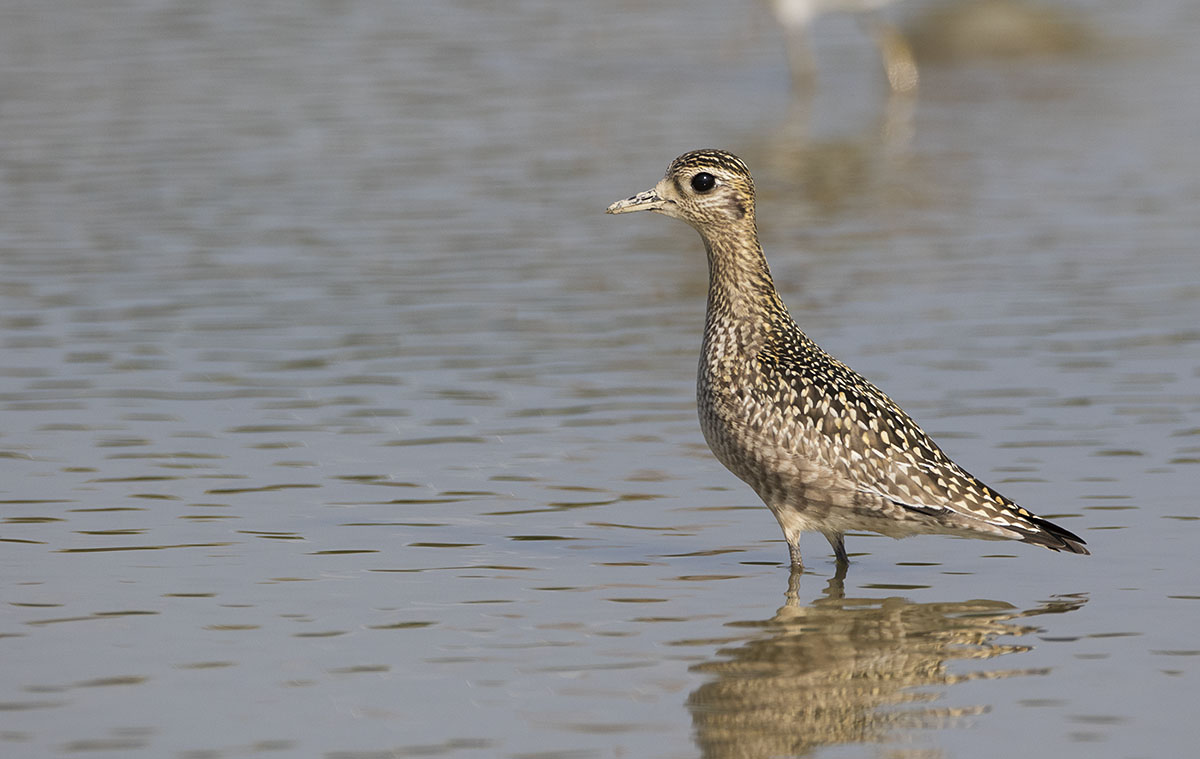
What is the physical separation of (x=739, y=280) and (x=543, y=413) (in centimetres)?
287

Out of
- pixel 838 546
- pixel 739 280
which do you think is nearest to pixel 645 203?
pixel 739 280

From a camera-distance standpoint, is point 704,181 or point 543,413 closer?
point 704,181

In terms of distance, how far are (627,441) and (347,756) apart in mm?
5049

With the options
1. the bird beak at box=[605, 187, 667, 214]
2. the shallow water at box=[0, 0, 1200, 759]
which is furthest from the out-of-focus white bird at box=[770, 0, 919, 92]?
the bird beak at box=[605, 187, 667, 214]

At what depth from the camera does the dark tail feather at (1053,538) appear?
927 cm

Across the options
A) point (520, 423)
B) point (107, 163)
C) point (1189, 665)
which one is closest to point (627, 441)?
point (520, 423)

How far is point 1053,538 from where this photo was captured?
30.5ft

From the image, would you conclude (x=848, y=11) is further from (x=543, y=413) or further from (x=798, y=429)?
(x=798, y=429)

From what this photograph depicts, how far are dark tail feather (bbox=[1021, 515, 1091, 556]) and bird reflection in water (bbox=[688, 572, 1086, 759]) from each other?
0.26m

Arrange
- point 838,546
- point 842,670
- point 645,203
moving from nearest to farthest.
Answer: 1. point 842,670
2. point 838,546
3. point 645,203

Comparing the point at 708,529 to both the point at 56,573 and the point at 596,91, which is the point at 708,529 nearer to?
the point at 56,573

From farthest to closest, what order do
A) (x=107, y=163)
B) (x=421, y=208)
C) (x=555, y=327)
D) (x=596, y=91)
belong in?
(x=596, y=91)
(x=107, y=163)
(x=421, y=208)
(x=555, y=327)

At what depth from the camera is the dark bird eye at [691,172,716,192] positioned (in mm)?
10359

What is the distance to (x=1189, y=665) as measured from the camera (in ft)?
27.6
